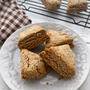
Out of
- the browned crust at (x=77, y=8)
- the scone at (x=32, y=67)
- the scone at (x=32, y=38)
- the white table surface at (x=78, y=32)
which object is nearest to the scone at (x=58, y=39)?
the scone at (x=32, y=38)

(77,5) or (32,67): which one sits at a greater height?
(77,5)

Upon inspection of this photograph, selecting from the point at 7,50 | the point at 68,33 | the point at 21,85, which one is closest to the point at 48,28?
the point at 68,33

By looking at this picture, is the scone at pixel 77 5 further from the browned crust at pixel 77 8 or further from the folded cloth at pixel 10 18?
the folded cloth at pixel 10 18

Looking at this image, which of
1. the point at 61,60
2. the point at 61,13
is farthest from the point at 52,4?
the point at 61,60

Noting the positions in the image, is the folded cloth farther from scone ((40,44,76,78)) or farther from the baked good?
scone ((40,44,76,78))

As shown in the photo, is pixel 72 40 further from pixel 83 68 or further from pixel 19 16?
pixel 19 16

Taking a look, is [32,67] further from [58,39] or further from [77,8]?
[77,8]
